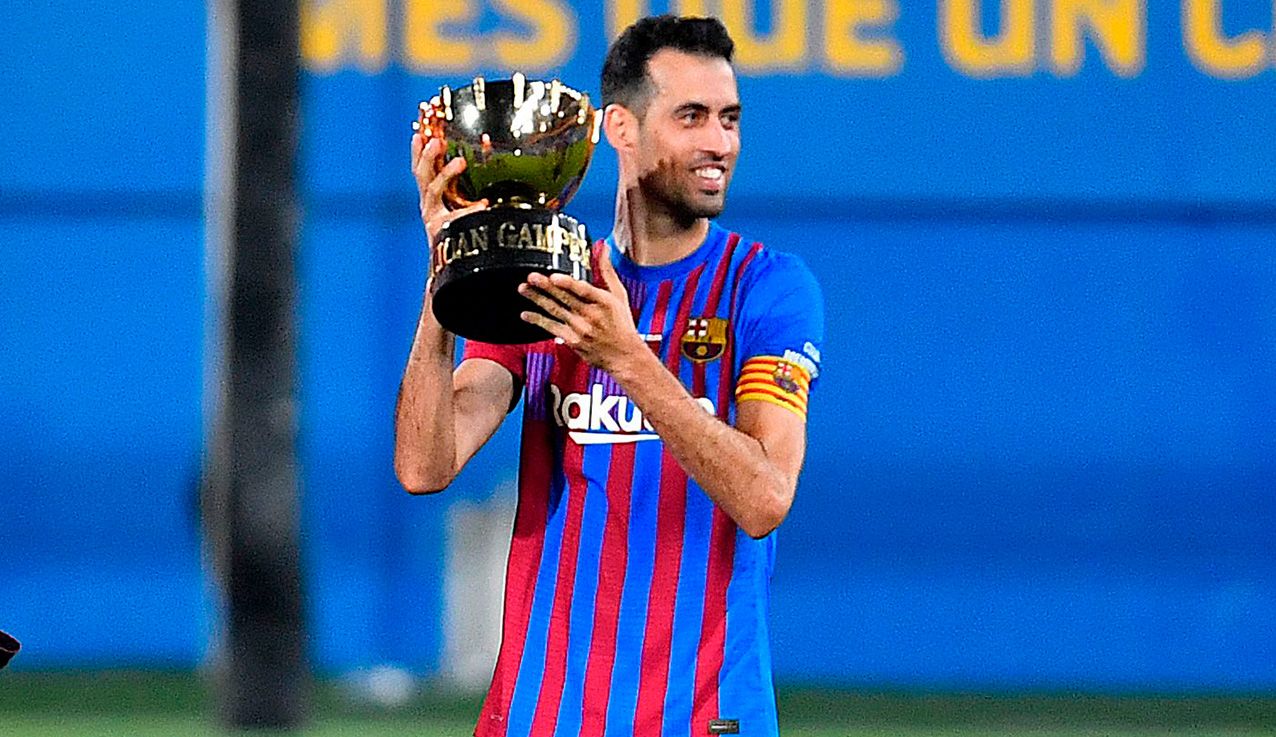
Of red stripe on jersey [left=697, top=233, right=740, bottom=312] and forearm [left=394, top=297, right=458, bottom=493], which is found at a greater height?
red stripe on jersey [left=697, top=233, right=740, bottom=312]

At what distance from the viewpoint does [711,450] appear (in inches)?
121

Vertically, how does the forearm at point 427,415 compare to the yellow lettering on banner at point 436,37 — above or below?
below

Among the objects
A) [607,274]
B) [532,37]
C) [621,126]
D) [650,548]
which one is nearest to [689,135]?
[621,126]

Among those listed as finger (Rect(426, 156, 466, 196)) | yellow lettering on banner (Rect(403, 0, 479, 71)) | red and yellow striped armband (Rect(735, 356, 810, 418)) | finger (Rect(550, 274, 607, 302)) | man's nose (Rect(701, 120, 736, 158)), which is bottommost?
red and yellow striped armband (Rect(735, 356, 810, 418))

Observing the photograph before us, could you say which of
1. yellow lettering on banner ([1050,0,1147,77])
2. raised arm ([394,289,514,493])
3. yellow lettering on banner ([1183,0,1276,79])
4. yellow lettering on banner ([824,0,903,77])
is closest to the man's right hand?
raised arm ([394,289,514,493])

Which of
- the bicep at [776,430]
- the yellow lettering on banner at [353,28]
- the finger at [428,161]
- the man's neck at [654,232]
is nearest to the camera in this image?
the finger at [428,161]

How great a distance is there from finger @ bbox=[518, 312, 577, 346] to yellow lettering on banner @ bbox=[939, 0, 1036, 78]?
225 inches

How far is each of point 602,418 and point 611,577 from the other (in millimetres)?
238

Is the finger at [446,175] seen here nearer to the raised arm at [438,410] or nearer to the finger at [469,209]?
the finger at [469,209]

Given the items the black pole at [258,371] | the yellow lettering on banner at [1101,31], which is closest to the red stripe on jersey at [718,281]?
the black pole at [258,371]

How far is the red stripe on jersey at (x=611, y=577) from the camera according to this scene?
3.33m

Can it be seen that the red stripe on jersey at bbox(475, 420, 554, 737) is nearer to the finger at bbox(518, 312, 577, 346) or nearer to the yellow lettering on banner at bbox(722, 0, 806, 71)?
the finger at bbox(518, 312, 577, 346)

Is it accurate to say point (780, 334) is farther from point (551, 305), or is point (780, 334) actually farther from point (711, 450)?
point (551, 305)

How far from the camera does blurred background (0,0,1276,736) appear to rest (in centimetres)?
841
